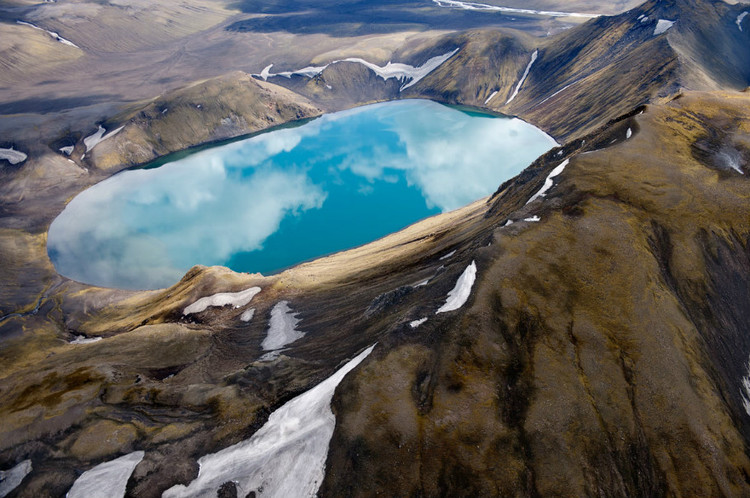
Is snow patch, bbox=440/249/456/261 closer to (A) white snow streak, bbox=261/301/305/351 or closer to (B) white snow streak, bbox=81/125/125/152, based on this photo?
(A) white snow streak, bbox=261/301/305/351

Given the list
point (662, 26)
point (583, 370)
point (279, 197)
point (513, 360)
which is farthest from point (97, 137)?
point (662, 26)

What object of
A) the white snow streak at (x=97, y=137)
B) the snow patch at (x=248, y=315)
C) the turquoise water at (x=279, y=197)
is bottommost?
the white snow streak at (x=97, y=137)

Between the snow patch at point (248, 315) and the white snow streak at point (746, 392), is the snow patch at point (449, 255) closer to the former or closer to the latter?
the white snow streak at point (746, 392)

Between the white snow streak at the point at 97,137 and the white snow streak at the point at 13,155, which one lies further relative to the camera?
the white snow streak at the point at 97,137

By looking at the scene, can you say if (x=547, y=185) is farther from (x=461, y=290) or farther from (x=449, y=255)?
(x=461, y=290)

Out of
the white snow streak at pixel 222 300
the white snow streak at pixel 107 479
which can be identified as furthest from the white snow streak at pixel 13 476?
the white snow streak at pixel 222 300
